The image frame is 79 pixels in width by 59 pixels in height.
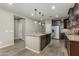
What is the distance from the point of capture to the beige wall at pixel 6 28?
18.3 feet

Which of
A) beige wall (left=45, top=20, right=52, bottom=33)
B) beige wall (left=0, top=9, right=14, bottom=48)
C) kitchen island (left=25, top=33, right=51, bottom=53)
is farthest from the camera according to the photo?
beige wall (left=45, top=20, right=52, bottom=33)

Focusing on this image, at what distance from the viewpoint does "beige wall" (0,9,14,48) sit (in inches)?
219

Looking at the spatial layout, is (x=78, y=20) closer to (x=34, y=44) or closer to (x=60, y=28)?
(x=34, y=44)

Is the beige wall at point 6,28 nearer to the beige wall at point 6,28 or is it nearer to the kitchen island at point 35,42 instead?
the beige wall at point 6,28

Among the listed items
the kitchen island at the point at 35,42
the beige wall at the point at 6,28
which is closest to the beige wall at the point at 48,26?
the beige wall at the point at 6,28

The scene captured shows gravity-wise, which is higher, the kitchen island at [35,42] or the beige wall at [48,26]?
the beige wall at [48,26]

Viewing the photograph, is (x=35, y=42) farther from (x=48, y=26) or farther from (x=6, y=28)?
(x=48, y=26)

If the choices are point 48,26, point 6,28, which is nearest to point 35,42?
point 6,28

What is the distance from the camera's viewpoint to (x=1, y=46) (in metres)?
5.54

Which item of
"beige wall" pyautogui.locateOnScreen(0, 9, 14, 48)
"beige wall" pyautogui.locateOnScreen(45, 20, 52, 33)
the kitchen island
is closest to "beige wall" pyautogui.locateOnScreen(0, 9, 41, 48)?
"beige wall" pyautogui.locateOnScreen(0, 9, 14, 48)

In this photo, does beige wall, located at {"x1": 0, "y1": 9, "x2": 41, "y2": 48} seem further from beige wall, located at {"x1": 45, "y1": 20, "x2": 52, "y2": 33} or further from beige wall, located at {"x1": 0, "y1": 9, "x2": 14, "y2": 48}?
beige wall, located at {"x1": 45, "y1": 20, "x2": 52, "y2": 33}

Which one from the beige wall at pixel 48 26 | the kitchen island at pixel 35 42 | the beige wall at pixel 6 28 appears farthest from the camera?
the beige wall at pixel 48 26

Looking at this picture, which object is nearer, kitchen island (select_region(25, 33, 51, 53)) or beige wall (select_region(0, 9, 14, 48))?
kitchen island (select_region(25, 33, 51, 53))

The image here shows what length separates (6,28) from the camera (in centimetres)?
594
